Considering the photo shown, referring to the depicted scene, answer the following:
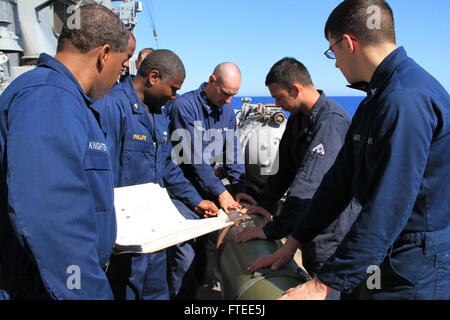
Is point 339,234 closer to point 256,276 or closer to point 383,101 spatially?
point 256,276

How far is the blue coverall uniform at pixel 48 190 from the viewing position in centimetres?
96

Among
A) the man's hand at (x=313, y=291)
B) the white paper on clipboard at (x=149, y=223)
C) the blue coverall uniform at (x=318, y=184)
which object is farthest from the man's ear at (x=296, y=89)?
the man's hand at (x=313, y=291)

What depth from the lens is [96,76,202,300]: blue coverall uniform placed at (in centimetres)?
226

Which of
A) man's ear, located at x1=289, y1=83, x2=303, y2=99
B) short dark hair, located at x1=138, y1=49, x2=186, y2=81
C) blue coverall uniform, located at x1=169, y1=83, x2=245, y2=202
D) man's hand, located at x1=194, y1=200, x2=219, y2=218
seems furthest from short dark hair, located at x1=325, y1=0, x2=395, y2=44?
blue coverall uniform, located at x1=169, y1=83, x2=245, y2=202

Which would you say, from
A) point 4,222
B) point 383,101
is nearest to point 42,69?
point 4,222

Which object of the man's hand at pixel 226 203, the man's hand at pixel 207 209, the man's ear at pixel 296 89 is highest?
the man's ear at pixel 296 89

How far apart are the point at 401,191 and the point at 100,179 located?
3.66 ft

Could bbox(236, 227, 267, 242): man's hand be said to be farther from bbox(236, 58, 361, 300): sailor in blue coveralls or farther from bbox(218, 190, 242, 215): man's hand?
bbox(218, 190, 242, 215): man's hand

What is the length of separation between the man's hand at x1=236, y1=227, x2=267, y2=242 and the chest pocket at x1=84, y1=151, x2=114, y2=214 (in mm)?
1094

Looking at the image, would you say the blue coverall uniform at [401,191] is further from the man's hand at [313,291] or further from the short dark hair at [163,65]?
A: the short dark hair at [163,65]

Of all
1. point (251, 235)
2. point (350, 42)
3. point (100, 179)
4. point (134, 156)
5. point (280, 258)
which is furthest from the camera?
point (134, 156)

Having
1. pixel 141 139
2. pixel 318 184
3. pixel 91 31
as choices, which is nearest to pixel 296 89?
pixel 318 184

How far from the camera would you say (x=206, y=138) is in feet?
11.1

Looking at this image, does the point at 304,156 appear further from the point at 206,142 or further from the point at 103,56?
the point at 206,142
